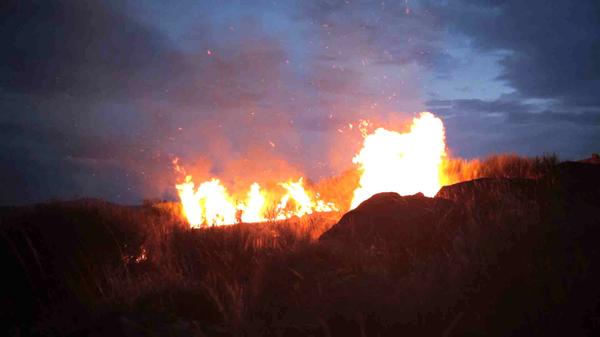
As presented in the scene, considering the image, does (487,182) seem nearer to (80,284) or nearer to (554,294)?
(554,294)

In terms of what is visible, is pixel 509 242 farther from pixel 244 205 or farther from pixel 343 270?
pixel 244 205

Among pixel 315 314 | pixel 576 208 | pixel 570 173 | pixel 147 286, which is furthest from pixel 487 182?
pixel 147 286

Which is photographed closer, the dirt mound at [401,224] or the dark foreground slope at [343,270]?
the dark foreground slope at [343,270]

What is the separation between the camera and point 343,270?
7637mm

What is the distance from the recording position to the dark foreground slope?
18.5 ft

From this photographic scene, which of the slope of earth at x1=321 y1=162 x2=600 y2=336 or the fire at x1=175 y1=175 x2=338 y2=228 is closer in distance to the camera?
the slope of earth at x1=321 y1=162 x2=600 y2=336

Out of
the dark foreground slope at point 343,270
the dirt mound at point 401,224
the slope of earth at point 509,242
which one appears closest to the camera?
the slope of earth at point 509,242

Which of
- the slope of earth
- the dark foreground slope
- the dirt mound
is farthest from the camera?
the dirt mound

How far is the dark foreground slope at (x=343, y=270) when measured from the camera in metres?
5.64

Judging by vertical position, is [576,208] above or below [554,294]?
above

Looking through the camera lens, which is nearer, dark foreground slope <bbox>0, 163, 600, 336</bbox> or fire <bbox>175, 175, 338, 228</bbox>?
dark foreground slope <bbox>0, 163, 600, 336</bbox>

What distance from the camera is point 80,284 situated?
31.2 feet

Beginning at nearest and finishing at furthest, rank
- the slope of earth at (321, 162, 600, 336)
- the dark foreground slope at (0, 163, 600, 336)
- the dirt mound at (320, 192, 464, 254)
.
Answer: the slope of earth at (321, 162, 600, 336) < the dark foreground slope at (0, 163, 600, 336) < the dirt mound at (320, 192, 464, 254)

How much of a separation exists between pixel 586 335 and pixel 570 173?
26.2 feet
